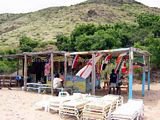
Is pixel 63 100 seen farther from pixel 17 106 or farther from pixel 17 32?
pixel 17 32

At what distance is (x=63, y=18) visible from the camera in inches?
2280

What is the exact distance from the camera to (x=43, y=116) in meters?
9.93

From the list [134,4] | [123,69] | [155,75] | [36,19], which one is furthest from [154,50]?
[134,4]

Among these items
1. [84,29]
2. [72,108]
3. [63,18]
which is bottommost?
[72,108]

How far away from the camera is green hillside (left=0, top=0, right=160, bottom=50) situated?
51.3 m

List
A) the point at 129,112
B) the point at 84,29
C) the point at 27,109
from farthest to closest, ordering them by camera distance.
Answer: the point at 84,29 < the point at 27,109 < the point at 129,112

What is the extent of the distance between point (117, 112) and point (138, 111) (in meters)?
0.75

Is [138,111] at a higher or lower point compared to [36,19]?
lower

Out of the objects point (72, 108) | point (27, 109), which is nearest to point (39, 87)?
point (27, 109)

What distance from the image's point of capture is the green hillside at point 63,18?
168 ft

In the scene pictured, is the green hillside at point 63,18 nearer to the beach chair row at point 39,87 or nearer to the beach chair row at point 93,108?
the beach chair row at point 39,87

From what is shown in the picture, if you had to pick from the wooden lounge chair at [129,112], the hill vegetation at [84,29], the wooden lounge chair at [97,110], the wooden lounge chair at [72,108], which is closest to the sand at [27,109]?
the wooden lounge chair at [72,108]

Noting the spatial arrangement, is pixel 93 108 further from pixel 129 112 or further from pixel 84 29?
pixel 84 29

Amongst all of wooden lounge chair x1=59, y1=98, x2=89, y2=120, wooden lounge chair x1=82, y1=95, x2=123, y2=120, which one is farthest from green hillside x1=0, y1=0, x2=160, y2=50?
wooden lounge chair x1=82, y1=95, x2=123, y2=120
